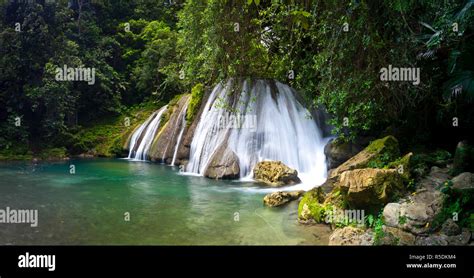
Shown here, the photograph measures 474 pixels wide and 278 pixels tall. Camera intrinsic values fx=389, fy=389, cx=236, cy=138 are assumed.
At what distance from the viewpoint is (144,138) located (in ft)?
73.0

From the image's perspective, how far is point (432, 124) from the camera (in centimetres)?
1170

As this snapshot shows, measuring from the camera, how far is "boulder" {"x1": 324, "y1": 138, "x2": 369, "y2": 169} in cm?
1341

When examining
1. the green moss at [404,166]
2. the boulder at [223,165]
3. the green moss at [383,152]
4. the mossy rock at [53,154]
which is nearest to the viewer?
the green moss at [404,166]

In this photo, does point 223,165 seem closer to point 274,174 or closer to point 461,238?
point 274,174

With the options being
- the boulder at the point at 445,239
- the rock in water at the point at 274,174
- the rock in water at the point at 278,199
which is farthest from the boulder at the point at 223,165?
the boulder at the point at 445,239

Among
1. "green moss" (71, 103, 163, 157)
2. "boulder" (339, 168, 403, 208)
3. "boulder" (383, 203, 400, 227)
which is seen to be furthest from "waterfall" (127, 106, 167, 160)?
"boulder" (383, 203, 400, 227)

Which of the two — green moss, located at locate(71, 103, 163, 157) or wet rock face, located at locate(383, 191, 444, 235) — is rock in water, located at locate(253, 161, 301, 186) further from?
green moss, located at locate(71, 103, 163, 157)

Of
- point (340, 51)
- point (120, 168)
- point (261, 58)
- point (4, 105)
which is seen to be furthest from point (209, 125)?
point (4, 105)

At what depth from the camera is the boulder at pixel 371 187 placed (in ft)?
25.6

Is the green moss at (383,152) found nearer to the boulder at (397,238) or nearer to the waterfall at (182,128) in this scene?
the boulder at (397,238)

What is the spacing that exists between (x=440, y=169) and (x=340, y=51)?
372cm

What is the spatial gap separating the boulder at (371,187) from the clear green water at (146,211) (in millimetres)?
919

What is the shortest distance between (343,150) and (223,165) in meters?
4.53

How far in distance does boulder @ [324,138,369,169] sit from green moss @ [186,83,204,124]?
7.68m
